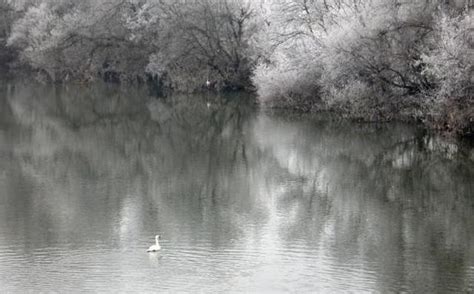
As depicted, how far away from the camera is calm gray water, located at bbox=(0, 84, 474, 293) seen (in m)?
15.8

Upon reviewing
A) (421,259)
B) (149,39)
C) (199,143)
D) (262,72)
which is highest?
(149,39)

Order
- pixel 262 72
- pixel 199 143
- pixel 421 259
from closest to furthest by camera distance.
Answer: pixel 421 259, pixel 199 143, pixel 262 72

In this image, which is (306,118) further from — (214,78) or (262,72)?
(214,78)

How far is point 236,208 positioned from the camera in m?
21.4

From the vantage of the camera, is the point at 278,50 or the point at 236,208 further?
the point at 278,50

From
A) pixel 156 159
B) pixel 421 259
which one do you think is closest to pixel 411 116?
pixel 156 159

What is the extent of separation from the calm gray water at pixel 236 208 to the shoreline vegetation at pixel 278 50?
1.98 meters

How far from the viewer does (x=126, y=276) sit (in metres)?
15.6

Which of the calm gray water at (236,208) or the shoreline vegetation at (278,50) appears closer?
the calm gray water at (236,208)

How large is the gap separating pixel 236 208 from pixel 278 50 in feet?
69.9

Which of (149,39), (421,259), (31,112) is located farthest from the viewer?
(149,39)

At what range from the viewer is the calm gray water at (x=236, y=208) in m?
15.8

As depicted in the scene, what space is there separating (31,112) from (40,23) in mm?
19233

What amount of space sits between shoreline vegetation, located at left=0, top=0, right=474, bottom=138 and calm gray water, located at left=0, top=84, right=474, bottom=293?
198 centimetres
